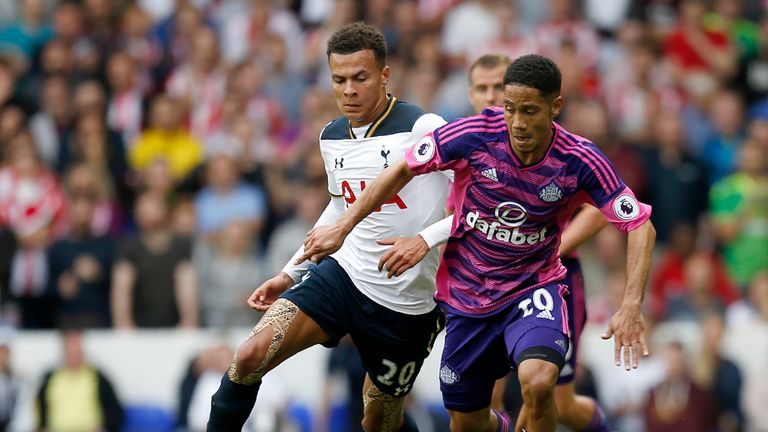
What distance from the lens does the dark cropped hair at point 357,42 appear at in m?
8.22

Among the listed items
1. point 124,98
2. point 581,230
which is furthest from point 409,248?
point 124,98

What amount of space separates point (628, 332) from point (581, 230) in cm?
168

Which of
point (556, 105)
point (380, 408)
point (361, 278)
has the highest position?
point (556, 105)

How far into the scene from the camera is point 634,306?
7414 mm

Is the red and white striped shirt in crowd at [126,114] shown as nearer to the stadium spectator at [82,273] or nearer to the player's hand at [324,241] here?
the stadium spectator at [82,273]

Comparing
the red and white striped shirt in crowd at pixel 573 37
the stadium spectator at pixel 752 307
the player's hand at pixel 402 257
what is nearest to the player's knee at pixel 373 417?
the player's hand at pixel 402 257

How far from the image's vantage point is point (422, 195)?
27.5ft

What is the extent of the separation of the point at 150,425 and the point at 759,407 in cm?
594

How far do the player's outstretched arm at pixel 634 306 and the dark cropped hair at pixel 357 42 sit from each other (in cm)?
186

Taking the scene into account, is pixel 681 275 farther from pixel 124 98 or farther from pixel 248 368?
pixel 248 368

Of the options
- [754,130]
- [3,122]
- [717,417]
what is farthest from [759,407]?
[3,122]

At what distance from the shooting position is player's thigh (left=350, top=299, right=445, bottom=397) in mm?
8406

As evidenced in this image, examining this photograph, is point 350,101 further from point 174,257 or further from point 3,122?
point 3,122

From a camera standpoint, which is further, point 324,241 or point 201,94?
point 201,94
